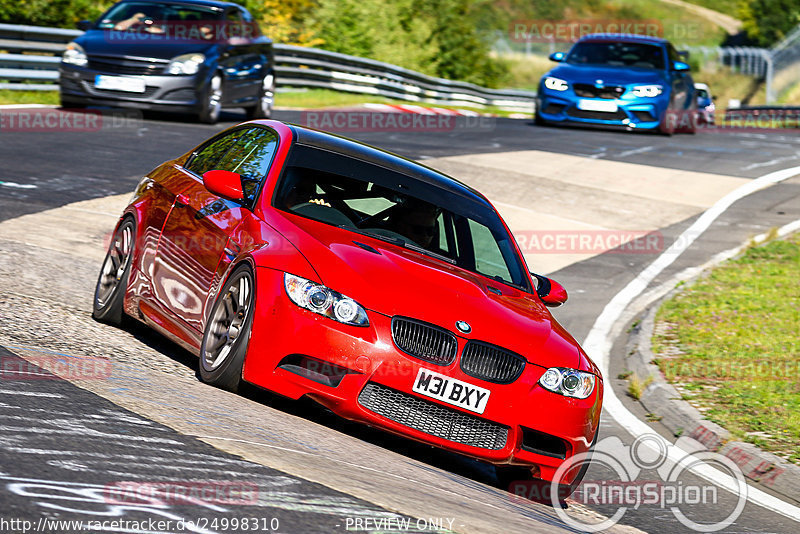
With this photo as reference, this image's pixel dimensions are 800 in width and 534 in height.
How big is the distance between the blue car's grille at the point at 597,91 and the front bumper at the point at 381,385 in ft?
55.4

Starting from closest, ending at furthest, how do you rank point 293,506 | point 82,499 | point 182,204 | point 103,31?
point 82,499 → point 293,506 → point 182,204 → point 103,31

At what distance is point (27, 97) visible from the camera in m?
19.5

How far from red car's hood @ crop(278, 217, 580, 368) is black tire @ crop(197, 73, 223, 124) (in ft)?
39.5

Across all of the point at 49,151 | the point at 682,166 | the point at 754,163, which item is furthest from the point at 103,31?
the point at 754,163

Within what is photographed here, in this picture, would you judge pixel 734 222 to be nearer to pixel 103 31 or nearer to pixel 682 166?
pixel 682 166

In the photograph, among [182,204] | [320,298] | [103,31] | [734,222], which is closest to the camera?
[320,298]

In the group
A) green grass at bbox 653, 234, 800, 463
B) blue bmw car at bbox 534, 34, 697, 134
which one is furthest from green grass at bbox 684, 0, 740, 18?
green grass at bbox 653, 234, 800, 463

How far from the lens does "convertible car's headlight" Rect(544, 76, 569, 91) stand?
22281mm

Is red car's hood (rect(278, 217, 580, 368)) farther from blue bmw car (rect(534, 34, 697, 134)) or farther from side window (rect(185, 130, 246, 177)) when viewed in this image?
blue bmw car (rect(534, 34, 697, 134))

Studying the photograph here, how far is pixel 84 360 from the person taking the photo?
6.07 meters

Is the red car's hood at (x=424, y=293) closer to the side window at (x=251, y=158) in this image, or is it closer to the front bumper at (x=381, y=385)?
the front bumper at (x=381, y=385)

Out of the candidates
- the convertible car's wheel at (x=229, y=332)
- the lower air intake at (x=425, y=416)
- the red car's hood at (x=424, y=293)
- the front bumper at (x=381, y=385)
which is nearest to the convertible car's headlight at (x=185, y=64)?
the red car's hood at (x=424, y=293)

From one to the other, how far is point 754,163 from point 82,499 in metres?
18.3

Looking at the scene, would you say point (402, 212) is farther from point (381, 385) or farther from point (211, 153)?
point (381, 385)
